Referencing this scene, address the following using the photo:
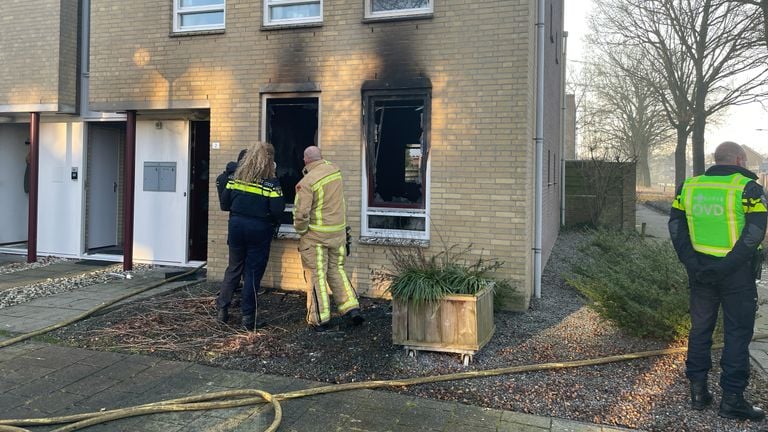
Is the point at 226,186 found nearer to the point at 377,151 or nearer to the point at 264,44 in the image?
the point at 377,151

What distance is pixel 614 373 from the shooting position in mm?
4727

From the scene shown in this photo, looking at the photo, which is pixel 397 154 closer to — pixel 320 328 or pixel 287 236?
pixel 287 236

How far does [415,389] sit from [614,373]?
65.7 inches

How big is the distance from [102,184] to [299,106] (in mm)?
5096

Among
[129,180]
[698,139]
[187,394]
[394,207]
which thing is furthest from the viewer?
[698,139]

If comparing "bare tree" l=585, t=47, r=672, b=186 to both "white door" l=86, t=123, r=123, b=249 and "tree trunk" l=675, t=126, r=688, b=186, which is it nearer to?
"tree trunk" l=675, t=126, r=688, b=186

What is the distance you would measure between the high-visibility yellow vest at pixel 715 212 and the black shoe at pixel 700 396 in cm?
94

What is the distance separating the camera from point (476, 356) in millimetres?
5094

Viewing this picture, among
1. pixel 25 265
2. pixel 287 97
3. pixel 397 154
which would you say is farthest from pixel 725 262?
pixel 25 265

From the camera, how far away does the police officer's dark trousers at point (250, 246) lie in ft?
19.6

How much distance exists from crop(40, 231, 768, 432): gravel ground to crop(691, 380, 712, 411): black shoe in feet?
0.23

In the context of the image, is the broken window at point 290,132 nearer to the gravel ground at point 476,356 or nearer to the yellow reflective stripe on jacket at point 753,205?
the gravel ground at point 476,356

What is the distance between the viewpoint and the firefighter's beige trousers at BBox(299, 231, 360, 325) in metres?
5.77

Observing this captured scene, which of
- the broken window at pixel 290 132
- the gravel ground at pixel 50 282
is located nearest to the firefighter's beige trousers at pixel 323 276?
the broken window at pixel 290 132
